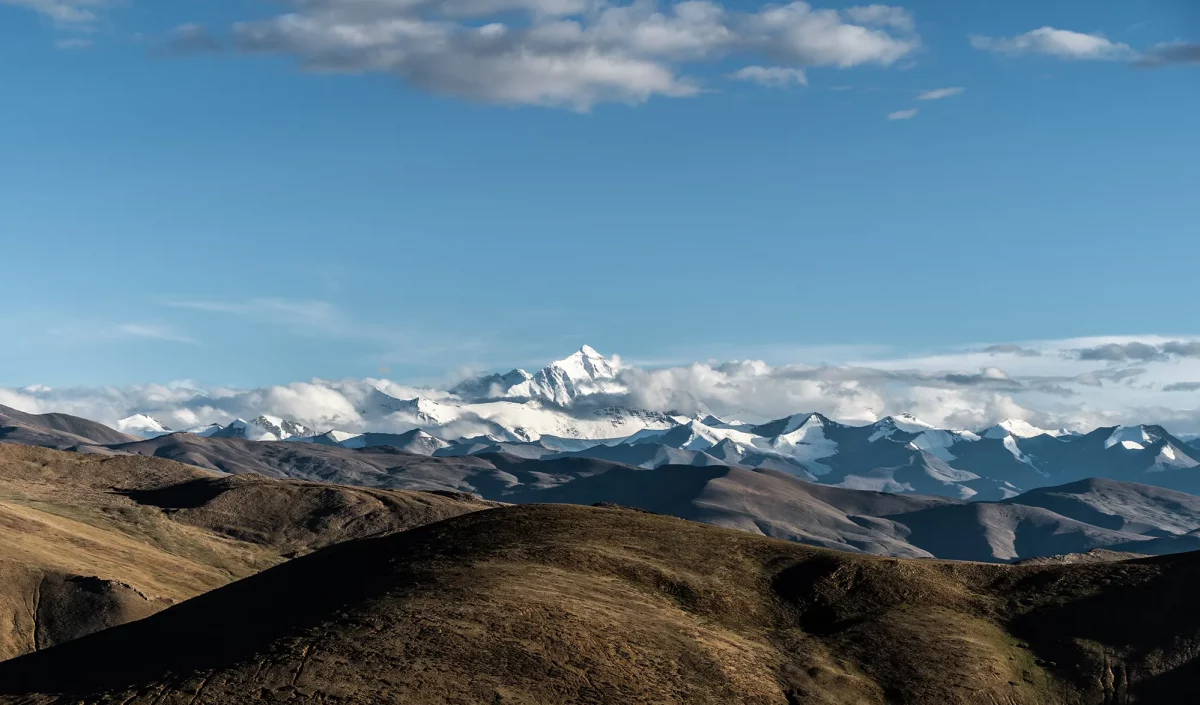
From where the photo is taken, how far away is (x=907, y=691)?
269 feet

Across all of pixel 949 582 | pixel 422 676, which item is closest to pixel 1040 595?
pixel 949 582

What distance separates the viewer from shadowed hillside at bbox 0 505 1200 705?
248ft

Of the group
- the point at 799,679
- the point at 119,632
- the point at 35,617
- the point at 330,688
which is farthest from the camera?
the point at 35,617

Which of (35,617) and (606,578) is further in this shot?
(35,617)

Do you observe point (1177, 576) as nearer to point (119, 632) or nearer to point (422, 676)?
point (422, 676)

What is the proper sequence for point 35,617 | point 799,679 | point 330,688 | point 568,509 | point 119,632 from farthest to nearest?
point 35,617 → point 568,509 → point 119,632 → point 799,679 → point 330,688

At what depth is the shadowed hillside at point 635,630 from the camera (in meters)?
75.7

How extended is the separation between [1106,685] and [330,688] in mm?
52334

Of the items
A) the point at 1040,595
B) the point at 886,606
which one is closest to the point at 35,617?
the point at 886,606

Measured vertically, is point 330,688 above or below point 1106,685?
above

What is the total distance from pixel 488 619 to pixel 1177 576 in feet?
184

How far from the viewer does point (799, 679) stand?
8150cm

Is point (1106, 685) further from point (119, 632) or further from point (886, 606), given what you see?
point (119, 632)

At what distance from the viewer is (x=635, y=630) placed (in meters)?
83.8
